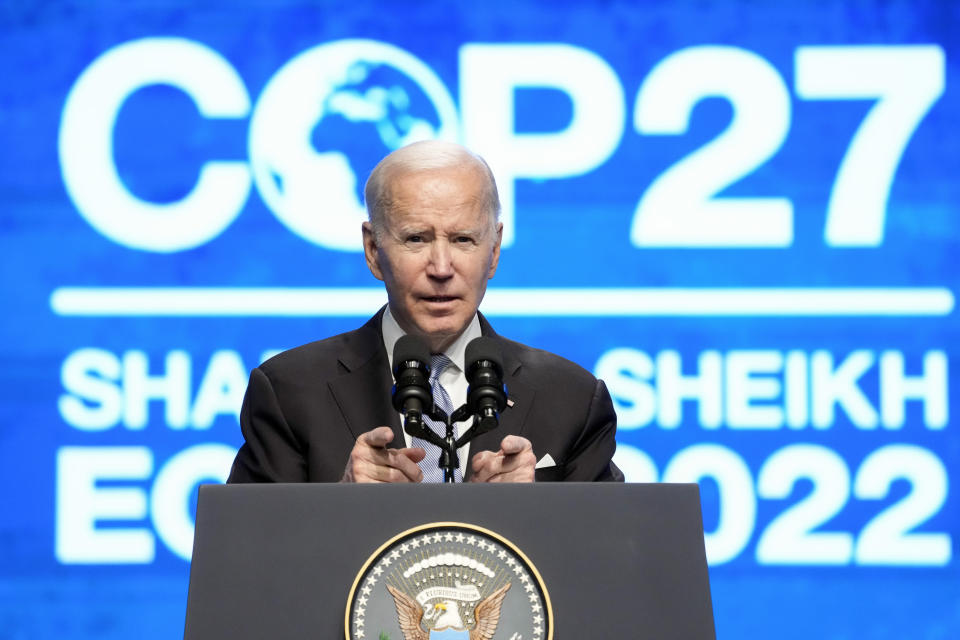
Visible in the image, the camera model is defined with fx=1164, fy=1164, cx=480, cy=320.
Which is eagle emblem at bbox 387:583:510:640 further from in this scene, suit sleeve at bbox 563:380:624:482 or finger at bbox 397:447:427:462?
suit sleeve at bbox 563:380:624:482

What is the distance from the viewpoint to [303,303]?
3473mm

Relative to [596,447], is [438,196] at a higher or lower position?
higher

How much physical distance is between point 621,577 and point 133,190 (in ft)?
8.49

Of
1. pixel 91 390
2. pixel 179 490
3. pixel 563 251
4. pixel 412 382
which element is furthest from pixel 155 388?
pixel 412 382

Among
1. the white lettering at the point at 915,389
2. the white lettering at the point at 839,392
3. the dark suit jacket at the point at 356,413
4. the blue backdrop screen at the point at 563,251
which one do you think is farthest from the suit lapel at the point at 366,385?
the white lettering at the point at 915,389

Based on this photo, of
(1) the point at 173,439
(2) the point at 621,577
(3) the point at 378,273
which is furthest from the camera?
(1) the point at 173,439

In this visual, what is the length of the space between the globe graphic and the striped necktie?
4.80ft

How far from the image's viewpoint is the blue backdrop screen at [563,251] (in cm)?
343

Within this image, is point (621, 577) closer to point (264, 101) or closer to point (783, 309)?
point (783, 309)

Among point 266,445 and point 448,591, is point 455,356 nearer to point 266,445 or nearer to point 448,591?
point 266,445

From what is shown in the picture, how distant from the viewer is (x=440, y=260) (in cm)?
197

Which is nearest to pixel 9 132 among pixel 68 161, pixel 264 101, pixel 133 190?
pixel 68 161

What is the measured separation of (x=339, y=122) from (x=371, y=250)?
1522mm

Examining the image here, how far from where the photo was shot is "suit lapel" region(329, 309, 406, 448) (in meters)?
2.04
